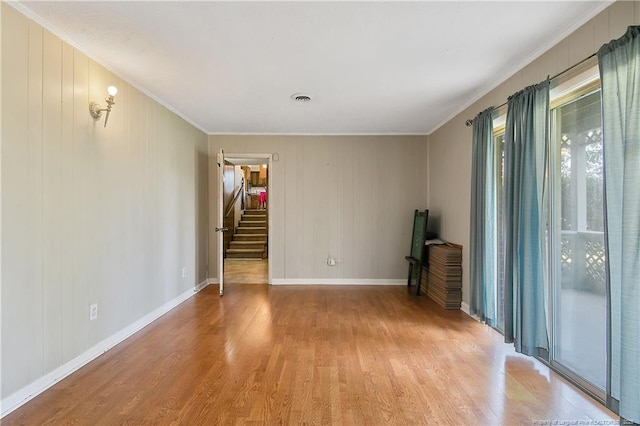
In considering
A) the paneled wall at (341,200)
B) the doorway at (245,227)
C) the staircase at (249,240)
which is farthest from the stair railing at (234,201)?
the paneled wall at (341,200)

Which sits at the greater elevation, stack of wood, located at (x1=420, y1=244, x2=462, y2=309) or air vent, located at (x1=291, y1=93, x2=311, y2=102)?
air vent, located at (x1=291, y1=93, x2=311, y2=102)

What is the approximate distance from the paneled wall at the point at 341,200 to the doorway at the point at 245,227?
0.85ft

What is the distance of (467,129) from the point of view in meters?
3.81

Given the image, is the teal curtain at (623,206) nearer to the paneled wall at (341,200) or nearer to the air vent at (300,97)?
the air vent at (300,97)

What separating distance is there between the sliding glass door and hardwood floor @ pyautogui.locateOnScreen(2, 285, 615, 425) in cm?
26

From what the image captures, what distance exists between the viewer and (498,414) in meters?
1.91

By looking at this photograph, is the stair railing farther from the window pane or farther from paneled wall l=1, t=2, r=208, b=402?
the window pane

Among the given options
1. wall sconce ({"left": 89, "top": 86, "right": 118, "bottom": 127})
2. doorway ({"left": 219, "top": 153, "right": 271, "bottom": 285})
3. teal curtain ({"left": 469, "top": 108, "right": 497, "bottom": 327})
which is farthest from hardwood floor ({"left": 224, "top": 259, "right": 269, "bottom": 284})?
wall sconce ({"left": 89, "top": 86, "right": 118, "bottom": 127})

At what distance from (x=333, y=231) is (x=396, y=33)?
11.4ft

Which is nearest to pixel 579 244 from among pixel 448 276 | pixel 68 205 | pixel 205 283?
pixel 448 276

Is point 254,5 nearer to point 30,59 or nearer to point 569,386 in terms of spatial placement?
point 30,59

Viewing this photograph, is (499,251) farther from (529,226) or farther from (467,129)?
(467,129)

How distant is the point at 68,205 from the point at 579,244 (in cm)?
377

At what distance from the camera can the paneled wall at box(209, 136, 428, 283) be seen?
5.30 metres
